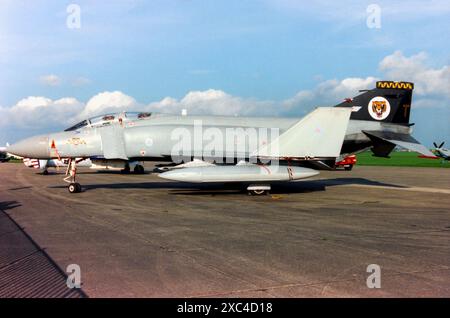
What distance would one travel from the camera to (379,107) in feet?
60.5

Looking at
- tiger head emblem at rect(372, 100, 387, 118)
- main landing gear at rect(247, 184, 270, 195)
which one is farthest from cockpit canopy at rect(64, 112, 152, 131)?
tiger head emblem at rect(372, 100, 387, 118)

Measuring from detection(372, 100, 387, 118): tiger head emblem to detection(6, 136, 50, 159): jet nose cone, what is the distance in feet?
45.2

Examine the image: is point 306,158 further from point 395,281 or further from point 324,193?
point 395,281

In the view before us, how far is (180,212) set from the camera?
37.0 ft

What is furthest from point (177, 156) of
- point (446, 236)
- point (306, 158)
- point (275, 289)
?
→ point (275, 289)

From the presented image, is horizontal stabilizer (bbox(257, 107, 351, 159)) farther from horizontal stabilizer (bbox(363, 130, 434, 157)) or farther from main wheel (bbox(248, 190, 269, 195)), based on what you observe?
horizontal stabilizer (bbox(363, 130, 434, 157))

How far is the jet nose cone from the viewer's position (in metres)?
15.9

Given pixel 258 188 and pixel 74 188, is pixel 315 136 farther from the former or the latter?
pixel 74 188

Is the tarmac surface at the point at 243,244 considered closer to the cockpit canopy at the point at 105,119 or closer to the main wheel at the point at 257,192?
the main wheel at the point at 257,192

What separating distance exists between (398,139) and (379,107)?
6.06 ft


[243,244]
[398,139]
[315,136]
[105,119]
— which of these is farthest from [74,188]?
[398,139]

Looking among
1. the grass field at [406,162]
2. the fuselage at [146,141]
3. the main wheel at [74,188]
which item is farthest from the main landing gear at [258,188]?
the grass field at [406,162]

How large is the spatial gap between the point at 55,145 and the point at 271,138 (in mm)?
8436

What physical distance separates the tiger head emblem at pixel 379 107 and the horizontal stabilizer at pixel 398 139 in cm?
98
